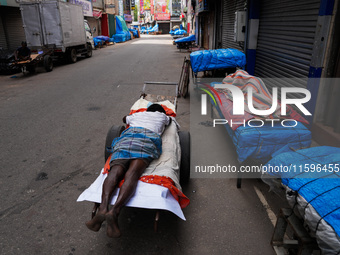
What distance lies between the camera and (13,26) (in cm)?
1549

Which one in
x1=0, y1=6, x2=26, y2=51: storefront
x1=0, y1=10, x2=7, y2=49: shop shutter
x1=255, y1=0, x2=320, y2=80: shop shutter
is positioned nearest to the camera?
x1=255, y1=0, x2=320, y2=80: shop shutter

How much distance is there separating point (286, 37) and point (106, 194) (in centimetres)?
Answer: 562

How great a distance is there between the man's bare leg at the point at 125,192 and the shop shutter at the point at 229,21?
9.26 meters

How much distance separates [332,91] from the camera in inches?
168

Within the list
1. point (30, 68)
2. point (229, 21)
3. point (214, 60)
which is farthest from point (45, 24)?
point (214, 60)

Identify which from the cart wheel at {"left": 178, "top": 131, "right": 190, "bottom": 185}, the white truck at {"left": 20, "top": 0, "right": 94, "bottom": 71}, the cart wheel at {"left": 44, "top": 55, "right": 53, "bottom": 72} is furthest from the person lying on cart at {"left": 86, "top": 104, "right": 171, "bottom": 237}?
the white truck at {"left": 20, "top": 0, "right": 94, "bottom": 71}

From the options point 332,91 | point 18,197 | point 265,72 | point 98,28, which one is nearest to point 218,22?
point 265,72

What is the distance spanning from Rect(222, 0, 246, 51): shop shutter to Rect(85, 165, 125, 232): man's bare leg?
30.9ft

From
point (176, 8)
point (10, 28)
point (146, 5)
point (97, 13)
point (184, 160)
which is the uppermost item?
point (146, 5)

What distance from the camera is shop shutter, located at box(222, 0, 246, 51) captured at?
10.8 metres

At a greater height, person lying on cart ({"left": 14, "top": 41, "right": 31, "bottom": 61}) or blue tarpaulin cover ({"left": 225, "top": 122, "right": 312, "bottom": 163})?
person lying on cart ({"left": 14, "top": 41, "right": 31, "bottom": 61})

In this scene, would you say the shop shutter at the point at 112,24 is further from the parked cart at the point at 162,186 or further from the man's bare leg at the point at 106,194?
the man's bare leg at the point at 106,194

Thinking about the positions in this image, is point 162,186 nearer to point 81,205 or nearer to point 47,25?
point 81,205

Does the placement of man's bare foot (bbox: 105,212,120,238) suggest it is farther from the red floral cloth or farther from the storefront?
the storefront
